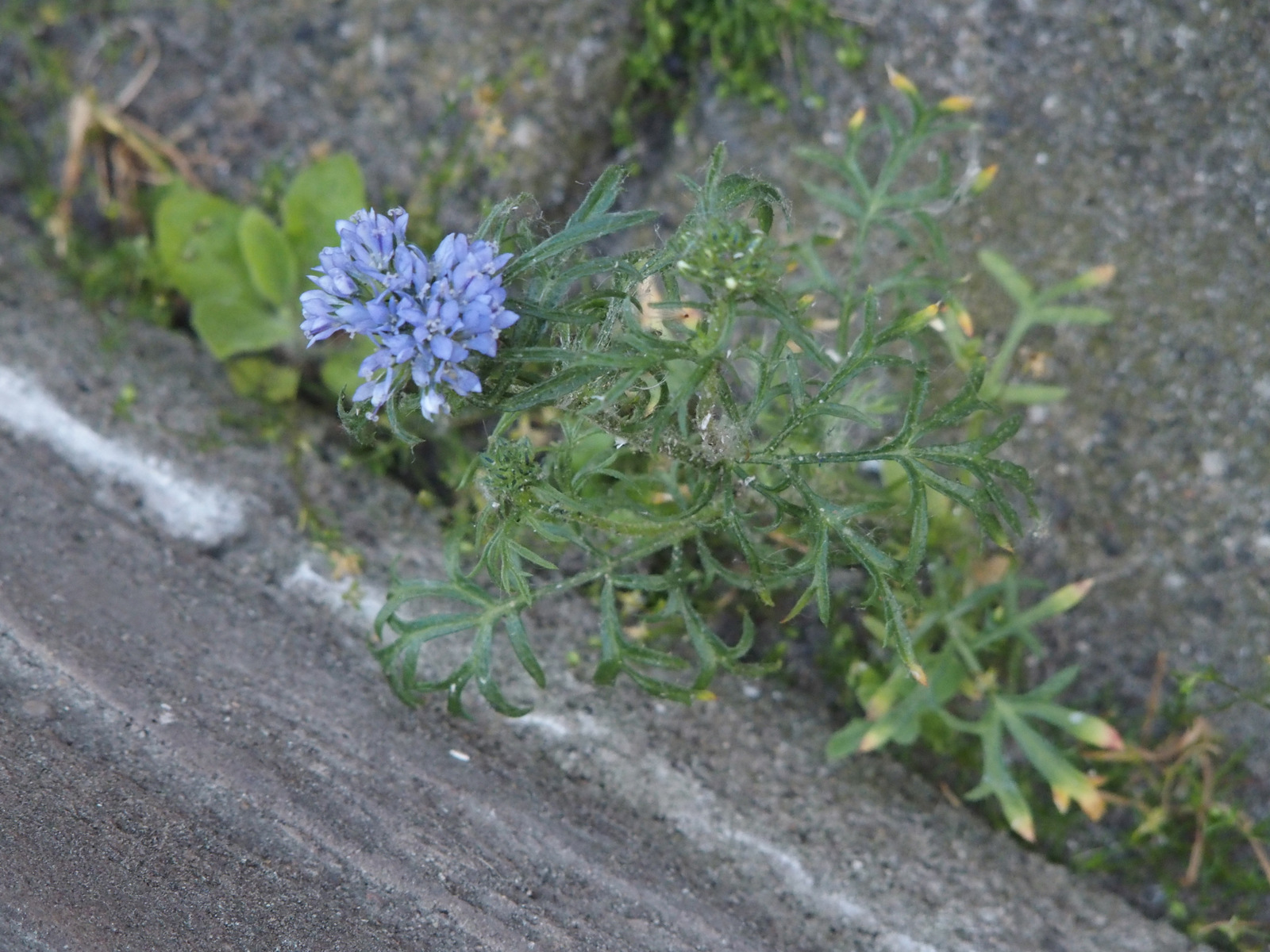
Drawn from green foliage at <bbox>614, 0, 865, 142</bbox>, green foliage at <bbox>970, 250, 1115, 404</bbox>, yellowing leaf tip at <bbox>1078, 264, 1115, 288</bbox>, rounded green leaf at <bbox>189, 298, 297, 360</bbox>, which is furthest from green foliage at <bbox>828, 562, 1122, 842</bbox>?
rounded green leaf at <bbox>189, 298, 297, 360</bbox>

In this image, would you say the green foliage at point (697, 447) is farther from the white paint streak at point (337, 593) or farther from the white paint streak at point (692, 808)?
the white paint streak at point (692, 808)

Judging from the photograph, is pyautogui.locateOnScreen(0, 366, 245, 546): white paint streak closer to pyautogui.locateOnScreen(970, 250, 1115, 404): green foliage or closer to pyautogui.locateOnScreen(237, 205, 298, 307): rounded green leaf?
pyautogui.locateOnScreen(237, 205, 298, 307): rounded green leaf

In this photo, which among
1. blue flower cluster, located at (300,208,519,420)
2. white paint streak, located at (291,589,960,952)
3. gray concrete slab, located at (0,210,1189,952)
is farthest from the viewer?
white paint streak, located at (291,589,960,952)

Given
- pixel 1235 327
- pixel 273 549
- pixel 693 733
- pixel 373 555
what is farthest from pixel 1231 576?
pixel 273 549

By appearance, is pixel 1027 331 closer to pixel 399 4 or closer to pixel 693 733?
pixel 693 733

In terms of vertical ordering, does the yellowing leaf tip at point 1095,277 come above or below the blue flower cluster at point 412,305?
below

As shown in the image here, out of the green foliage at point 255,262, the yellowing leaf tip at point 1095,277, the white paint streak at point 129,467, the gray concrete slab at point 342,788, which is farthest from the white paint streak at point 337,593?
the yellowing leaf tip at point 1095,277
